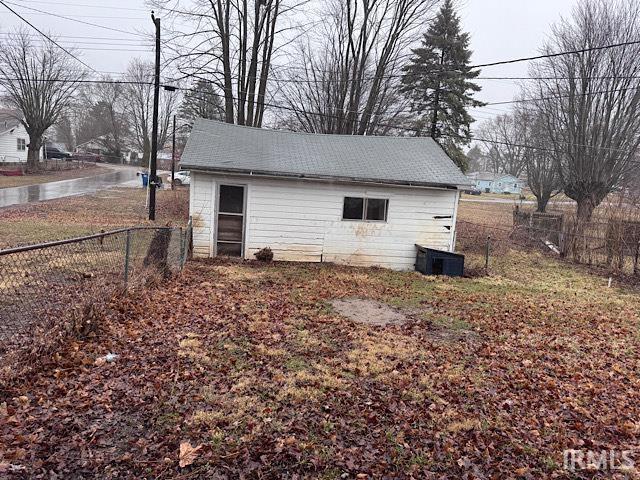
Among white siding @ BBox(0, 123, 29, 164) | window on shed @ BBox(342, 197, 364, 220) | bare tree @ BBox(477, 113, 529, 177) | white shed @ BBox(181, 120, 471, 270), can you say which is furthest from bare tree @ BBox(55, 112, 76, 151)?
window on shed @ BBox(342, 197, 364, 220)

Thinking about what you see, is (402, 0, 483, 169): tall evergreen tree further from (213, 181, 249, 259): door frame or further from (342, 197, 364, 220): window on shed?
(213, 181, 249, 259): door frame

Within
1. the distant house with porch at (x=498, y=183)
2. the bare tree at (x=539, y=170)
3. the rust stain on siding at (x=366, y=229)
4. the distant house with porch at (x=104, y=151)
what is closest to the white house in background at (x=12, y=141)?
the distant house with porch at (x=104, y=151)

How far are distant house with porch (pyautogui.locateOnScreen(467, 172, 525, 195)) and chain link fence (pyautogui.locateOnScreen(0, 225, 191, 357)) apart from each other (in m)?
67.1

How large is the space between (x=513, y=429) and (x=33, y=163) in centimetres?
4130

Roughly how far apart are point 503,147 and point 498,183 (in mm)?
6086

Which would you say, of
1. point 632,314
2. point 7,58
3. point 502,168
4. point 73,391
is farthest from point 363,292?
point 502,168

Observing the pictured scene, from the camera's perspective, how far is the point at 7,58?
33.5 metres

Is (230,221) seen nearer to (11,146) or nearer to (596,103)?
(596,103)

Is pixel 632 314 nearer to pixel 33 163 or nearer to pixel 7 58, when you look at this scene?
pixel 33 163

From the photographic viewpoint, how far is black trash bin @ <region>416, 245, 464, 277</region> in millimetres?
11242

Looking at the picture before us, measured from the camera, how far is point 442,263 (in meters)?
11.4

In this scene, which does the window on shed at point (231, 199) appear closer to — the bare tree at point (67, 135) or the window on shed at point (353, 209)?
the window on shed at point (353, 209)

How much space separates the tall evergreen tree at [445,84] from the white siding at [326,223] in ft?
45.8

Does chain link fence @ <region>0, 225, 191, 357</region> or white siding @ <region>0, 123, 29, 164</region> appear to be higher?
white siding @ <region>0, 123, 29, 164</region>
